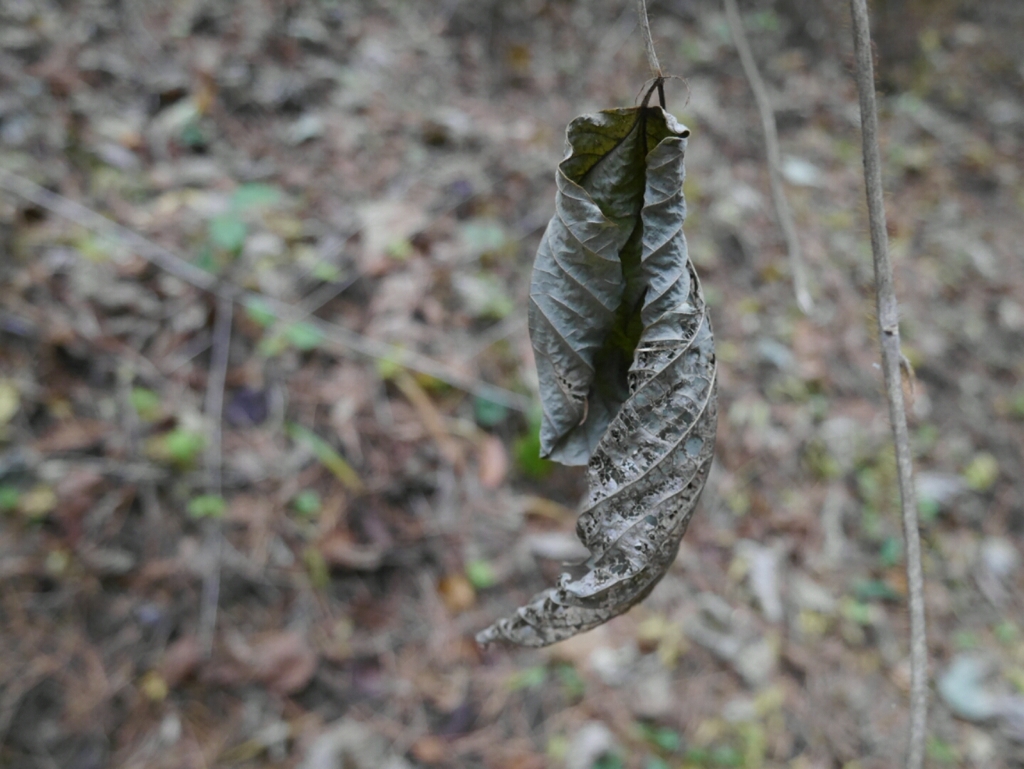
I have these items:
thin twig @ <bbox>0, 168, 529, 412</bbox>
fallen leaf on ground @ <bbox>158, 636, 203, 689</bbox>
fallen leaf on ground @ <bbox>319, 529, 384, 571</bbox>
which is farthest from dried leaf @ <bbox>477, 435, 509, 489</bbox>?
fallen leaf on ground @ <bbox>158, 636, 203, 689</bbox>

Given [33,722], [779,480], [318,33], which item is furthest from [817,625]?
[318,33]

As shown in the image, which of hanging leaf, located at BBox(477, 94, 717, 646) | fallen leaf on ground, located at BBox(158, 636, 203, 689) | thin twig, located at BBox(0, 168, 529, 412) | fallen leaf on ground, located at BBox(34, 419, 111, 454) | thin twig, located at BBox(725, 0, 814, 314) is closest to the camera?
hanging leaf, located at BBox(477, 94, 717, 646)

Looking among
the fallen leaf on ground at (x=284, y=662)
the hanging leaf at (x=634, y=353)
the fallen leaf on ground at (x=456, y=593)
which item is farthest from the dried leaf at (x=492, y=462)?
the hanging leaf at (x=634, y=353)

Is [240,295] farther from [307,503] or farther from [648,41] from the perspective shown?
[648,41]

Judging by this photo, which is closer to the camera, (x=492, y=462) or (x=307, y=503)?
(x=307, y=503)

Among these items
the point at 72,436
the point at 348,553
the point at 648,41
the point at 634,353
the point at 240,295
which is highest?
the point at 648,41

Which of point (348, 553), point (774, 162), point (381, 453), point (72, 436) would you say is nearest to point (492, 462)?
point (381, 453)

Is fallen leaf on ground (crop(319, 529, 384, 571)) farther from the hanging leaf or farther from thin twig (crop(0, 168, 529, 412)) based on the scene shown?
the hanging leaf
